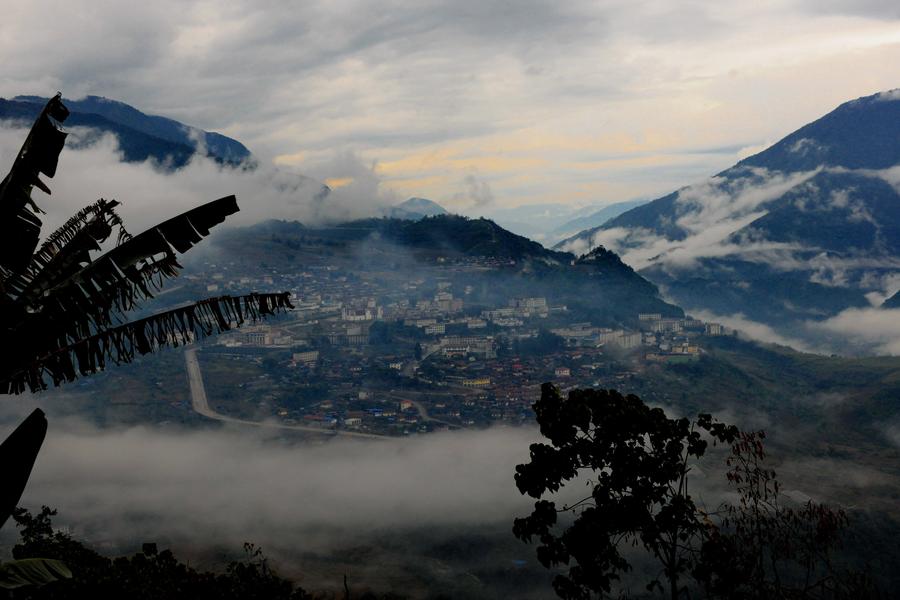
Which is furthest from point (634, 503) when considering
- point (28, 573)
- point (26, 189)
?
point (26, 189)

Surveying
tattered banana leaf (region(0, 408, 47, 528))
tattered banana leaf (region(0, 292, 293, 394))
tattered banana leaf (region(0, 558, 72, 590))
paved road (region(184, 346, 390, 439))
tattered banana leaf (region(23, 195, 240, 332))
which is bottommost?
paved road (region(184, 346, 390, 439))

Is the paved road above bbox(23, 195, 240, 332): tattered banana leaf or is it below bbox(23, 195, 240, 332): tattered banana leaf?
below

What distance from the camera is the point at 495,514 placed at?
50125 millimetres

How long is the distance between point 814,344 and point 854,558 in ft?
410

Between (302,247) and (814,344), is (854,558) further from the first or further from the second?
(814,344)

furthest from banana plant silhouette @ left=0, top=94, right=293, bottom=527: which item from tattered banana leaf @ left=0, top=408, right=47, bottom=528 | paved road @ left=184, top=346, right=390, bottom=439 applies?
paved road @ left=184, top=346, right=390, bottom=439

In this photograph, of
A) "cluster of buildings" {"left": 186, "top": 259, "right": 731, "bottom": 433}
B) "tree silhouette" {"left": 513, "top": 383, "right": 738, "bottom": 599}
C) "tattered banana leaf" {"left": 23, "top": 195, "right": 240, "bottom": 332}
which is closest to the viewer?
"tattered banana leaf" {"left": 23, "top": 195, "right": 240, "bottom": 332}

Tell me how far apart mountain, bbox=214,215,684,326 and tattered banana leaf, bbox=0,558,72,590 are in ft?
347

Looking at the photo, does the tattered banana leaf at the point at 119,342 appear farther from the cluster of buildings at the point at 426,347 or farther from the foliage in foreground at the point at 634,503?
the cluster of buildings at the point at 426,347

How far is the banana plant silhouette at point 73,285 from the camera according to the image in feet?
16.4

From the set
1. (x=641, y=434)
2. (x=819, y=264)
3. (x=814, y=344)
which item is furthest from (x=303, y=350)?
(x=819, y=264)

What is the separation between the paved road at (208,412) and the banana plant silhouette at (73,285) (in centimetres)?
6559

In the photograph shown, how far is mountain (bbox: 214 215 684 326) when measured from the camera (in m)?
121

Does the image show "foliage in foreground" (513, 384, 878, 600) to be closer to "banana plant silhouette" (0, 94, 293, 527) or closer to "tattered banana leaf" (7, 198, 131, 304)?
"banana plant silhouette" (0, 94, 293, 527)
